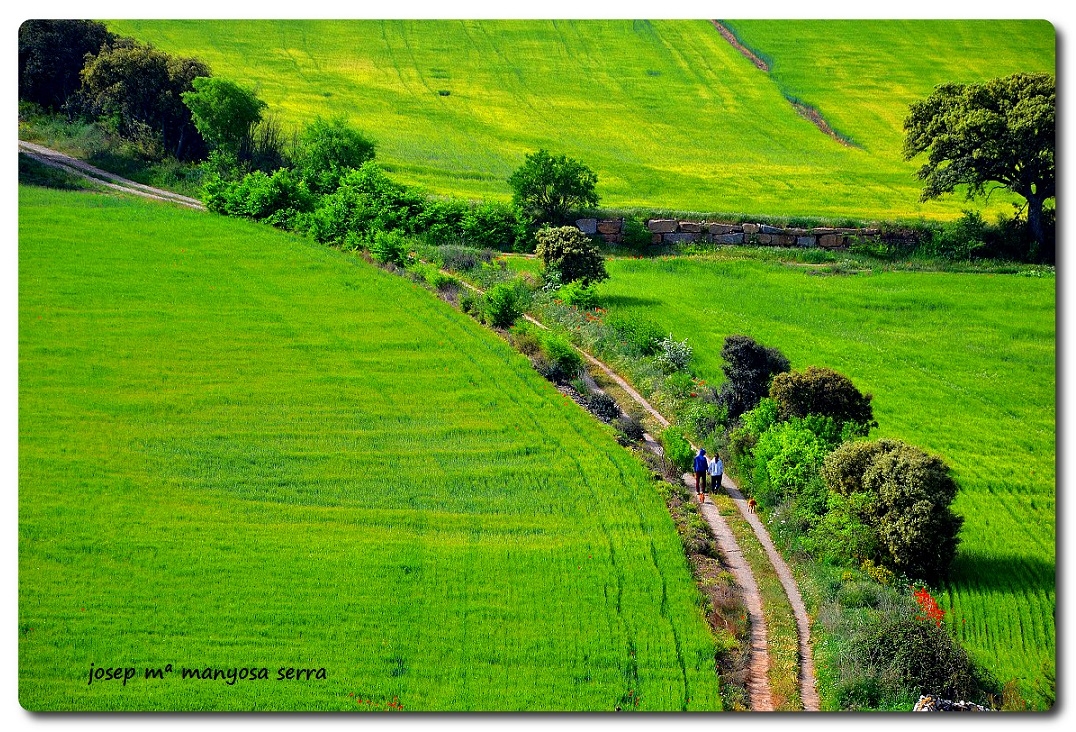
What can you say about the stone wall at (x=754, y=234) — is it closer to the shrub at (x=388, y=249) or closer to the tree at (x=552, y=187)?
the tree at (x=552, y=187)

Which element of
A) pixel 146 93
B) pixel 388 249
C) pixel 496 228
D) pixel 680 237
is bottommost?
pixel 388 249

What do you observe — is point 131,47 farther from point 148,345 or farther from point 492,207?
point 148,345

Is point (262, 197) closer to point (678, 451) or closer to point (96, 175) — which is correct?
point (96, 175)

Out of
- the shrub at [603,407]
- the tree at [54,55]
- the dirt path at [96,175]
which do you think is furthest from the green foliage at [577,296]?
the tree at [54,55]

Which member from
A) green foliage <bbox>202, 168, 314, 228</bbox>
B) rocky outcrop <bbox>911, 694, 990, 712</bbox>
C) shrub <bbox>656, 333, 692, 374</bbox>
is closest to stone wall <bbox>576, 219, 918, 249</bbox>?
green foliage <bbox>202, 168, 314, 228</bbox>

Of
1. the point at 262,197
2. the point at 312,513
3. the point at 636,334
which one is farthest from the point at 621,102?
the point at 312,513

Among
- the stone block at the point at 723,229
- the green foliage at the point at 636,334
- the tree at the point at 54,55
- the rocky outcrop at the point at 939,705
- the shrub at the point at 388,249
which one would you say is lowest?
the rocky outcrop at the point at 939,705

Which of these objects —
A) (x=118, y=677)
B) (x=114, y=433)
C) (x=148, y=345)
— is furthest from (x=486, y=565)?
(x=148, y=345)
